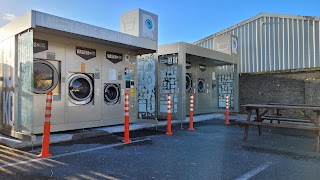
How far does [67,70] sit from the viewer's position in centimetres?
770

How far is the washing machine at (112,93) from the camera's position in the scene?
8758 mm

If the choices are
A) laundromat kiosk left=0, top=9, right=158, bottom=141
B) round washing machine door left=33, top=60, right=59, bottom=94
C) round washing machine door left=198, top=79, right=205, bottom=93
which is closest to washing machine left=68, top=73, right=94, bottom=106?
laundromat kiosk left=0, top=9, right=158, bottom=141

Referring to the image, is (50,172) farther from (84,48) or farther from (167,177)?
(84,48)

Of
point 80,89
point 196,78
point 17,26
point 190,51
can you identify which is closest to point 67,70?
point 80,89

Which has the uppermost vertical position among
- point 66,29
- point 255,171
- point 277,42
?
point 277,42

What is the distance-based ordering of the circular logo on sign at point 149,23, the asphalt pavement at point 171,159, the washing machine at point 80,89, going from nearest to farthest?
the asphalt pavement at point 171,159, the washing machine at point 80,89, the circular logo on sign at point 149,23

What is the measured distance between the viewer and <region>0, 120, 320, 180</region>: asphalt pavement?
4.04 metres

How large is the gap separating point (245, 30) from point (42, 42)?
10565mm

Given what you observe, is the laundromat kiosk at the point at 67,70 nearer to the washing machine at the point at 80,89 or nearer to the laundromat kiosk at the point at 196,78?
the washing machine at the point at 80,89

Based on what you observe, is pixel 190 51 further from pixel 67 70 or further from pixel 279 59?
pixel 67 70

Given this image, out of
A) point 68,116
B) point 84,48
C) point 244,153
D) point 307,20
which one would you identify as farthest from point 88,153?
point 307,20

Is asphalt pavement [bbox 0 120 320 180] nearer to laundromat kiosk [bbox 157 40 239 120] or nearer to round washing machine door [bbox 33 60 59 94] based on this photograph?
round washing machine door [bbox 33 60 59 94]

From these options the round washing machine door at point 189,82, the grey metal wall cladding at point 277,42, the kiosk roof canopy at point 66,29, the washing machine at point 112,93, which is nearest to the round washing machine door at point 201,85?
the round washing machine door at point 189,82

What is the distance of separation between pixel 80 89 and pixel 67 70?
780 millimetres
